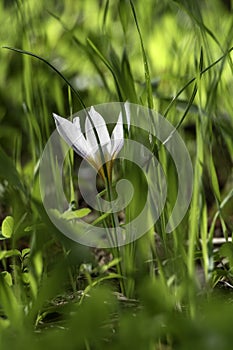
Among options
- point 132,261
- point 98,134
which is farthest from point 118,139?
point 132,261

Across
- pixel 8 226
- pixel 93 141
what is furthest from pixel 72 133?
pixel 8 226

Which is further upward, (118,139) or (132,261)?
(118,139)

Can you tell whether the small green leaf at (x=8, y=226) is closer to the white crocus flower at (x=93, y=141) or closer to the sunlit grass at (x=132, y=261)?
the sunlit grass at (x=132, y=261)

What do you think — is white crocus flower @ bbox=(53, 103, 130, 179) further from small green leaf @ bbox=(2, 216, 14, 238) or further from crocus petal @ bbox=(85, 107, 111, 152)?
small green leaf @ bbox=(2, 216, 14, 238)

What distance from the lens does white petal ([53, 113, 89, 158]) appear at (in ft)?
2.63

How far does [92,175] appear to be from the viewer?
121 cm

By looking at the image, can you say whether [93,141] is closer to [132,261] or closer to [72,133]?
[72,133]

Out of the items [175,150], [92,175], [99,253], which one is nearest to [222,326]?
[175,150]

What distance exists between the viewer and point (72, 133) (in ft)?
2.64

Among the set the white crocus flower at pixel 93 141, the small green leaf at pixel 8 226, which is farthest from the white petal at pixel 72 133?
the small green leaf at pixel 8 226

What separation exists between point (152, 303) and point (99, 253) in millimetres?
563

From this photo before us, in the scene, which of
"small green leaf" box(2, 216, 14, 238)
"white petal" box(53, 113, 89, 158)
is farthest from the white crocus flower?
"small green leaf" box(2, 216, 14, 238)

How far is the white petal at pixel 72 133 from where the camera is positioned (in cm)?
80

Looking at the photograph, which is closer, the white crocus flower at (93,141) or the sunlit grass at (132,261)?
the sunlit grass at (132,261)
